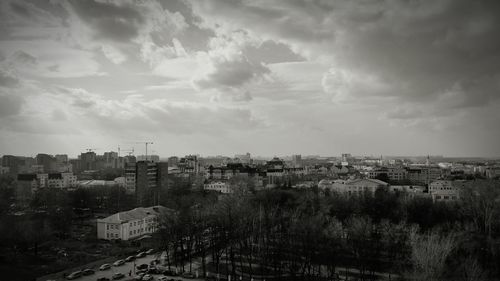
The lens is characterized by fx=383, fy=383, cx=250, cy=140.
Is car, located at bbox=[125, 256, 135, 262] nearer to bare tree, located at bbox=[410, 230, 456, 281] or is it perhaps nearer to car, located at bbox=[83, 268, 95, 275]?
car, located at bbox=[83, 268, 95, 275]

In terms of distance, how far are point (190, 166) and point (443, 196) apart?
195 ft

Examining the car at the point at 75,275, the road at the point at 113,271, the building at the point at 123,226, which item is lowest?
the road at the point at 113,271

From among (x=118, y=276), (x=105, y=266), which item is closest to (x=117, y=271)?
(x=105, y=266)

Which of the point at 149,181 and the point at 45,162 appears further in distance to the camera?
the point at 45,162

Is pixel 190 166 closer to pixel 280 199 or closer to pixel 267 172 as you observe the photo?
pixel 267 172

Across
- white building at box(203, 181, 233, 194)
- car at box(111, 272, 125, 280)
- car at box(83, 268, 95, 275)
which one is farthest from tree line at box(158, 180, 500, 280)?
white building at box(203, 181, 233, 194)

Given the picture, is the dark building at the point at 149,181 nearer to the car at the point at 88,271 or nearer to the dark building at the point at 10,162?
the car at the point at 88,271

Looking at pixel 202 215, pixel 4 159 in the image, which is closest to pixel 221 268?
pixel 202 215

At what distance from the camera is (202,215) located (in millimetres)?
29016

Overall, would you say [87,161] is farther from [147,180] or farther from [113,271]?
[113,271]

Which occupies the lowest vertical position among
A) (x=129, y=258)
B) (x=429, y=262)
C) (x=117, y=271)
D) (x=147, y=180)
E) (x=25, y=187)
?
(x=117, y=271)

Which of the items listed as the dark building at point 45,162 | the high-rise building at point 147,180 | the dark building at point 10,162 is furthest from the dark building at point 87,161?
the high-rise building at point 147,180

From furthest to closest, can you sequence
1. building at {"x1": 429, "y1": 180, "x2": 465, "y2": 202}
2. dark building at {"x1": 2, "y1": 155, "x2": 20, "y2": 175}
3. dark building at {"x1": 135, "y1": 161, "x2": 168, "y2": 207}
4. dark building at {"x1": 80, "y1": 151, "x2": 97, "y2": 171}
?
dark building at {"x1": 80, "y1": 151, "x2": 97, "y2": 171} < dark building at {"x1": 2, "y1": 155, "x2": 20, "y2": 175} < dark building at {"x1": 135, "y1": 161, "x2": 168, "y2": 207} < building at {"x1": 429, "y1": 180, "x2": 465, "y2": 202}

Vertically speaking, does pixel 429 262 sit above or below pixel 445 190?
below
